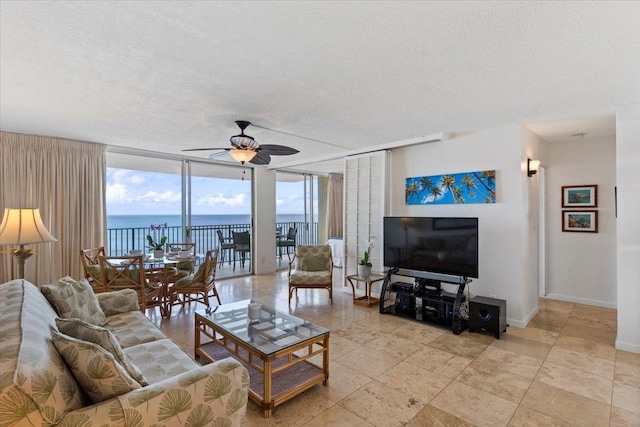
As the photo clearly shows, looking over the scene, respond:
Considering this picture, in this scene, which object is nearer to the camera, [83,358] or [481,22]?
[83,358]

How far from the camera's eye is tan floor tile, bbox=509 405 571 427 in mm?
2048

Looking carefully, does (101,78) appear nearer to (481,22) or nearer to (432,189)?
(481,22)

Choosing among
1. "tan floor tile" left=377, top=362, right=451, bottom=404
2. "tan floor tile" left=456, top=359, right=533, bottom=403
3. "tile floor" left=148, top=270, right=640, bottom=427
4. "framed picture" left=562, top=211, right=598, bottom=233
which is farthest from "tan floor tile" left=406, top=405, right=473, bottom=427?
"framed picture" left=562, top=211, right=598, bottom=233

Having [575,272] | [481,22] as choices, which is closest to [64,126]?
[481,22]

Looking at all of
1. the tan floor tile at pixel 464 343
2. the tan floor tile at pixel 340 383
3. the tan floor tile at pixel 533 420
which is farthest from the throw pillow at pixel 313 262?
the tan floor tile at pixel 533 420

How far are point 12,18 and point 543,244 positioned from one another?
6.17 m

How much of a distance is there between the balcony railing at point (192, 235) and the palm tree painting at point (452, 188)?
385 centimetres

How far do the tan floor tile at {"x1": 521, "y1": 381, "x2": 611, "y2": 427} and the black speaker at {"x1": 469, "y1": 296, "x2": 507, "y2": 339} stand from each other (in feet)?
3.24

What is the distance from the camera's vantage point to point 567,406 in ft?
7.36

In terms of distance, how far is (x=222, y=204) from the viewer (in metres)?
6.98

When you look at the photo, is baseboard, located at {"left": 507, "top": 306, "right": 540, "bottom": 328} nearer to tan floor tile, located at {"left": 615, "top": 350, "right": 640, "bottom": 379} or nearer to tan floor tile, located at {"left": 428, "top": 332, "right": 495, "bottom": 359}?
tan floor tile, located at {"left": 428, "top": 332, "right": 495, "bottom": 359}

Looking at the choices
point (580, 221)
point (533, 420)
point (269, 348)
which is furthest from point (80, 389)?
point (580, 221)

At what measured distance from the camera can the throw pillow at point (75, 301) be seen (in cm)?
228

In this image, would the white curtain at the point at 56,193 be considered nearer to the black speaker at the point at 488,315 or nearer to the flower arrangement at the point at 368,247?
the flower arrangement at the point at 368,247
